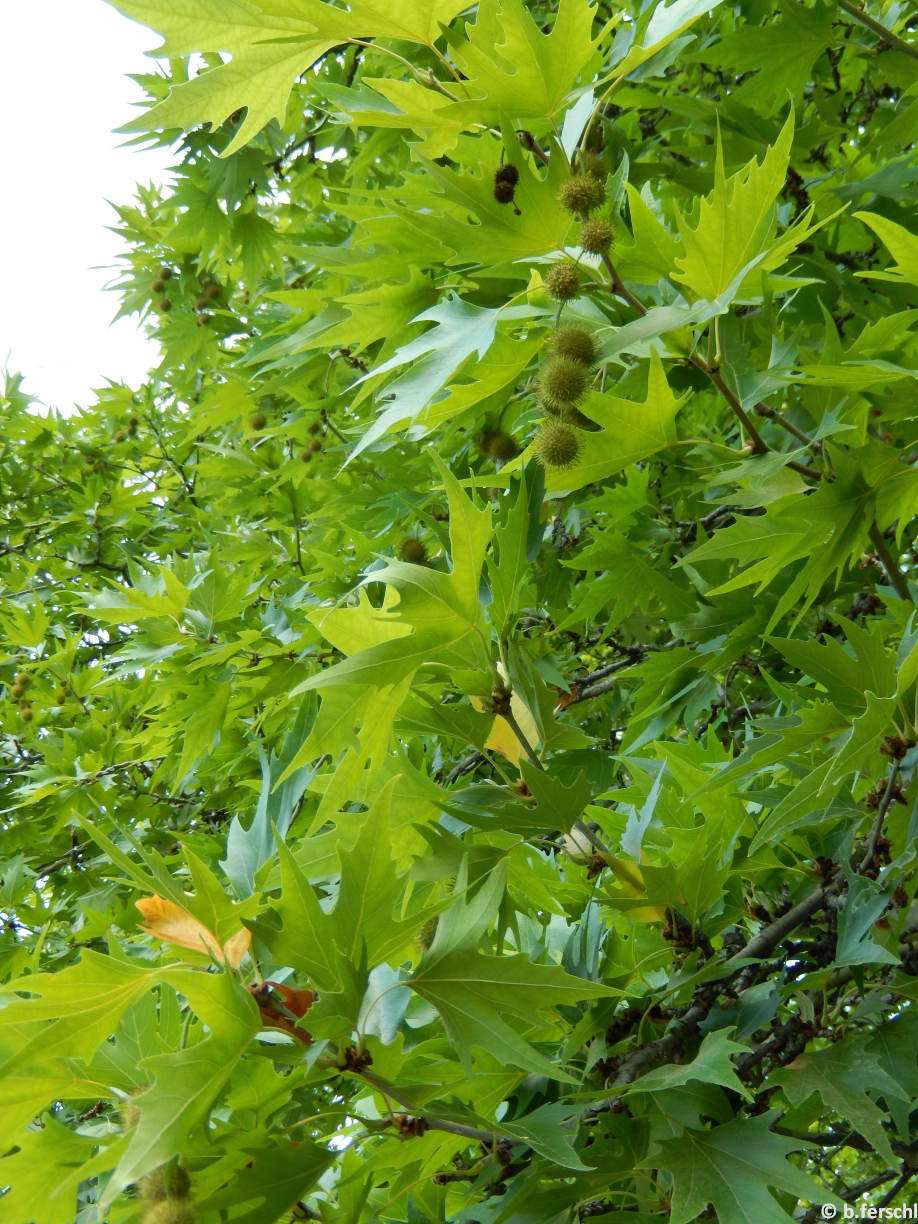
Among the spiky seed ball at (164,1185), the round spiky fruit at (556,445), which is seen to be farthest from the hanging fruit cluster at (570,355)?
the spiky seed ball at (164,1185)

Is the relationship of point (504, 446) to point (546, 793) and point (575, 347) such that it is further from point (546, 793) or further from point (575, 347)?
point (546, 793)

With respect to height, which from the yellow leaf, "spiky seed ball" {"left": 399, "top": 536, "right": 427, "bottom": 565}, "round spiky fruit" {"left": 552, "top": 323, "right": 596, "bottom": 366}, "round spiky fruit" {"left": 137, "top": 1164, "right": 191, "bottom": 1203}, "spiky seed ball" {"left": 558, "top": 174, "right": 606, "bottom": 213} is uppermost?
"spiky seed ball" {"left": 558, "top": 174, "right": 606, "bottom": 213}

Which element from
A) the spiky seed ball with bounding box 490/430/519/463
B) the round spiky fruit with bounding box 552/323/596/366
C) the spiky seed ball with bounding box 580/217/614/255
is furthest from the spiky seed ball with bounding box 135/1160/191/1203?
the spiky seed ball with bounding box 490/430/519/463

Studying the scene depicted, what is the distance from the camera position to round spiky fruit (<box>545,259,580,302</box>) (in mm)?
1398

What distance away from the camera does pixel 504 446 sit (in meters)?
2.17

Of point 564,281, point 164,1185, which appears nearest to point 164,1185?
point 164,1185

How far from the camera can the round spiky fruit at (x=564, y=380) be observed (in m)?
1.38

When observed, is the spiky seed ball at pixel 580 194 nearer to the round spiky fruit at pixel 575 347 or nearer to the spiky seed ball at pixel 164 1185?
the round spiky fruit at pixel 575 347

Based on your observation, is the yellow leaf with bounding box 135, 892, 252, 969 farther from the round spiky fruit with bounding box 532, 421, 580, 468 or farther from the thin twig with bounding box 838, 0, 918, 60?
the thin twig with bounding box 838, 0, 918, 60

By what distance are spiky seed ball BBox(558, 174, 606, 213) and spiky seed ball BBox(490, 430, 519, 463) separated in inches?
31.7

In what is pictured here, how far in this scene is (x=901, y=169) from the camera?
2.04 meters

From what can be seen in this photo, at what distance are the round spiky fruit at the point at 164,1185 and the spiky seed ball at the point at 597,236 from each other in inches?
45.6

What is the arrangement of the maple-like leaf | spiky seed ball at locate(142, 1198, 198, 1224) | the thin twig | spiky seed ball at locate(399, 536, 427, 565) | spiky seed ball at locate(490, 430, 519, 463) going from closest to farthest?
1. spiky seed ball at locate(142, 1198, 198, 1224)
2. the maple-like leaf
3. the thin twig
4. spiky seed ball at locate(490, 430, 519, 463)
5. spiky seed ball at locate(399, 536, 427, 565)

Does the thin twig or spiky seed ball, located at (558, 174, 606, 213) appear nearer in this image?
spiky seed ball, located at (558, 174, 606, 213)
